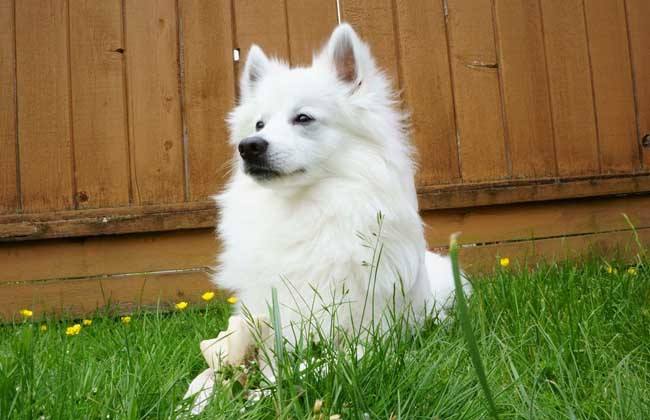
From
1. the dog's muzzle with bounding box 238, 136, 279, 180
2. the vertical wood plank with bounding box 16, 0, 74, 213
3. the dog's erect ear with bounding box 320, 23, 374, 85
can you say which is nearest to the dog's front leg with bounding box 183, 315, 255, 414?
the dog's muzzle with bounding box 238, 136, 279, 180

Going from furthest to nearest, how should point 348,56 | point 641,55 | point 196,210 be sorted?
point 641,55 → point 196,210 → point 348,56

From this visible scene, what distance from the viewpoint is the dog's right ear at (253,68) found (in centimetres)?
255

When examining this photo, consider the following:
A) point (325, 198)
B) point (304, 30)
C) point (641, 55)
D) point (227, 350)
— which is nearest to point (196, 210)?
point (325, 198)

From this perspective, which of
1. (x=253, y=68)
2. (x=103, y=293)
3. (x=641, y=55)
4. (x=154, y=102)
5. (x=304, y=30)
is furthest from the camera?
(x=641, y=55)

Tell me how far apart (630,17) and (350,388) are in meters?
3.44

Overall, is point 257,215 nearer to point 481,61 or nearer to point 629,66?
point 481,61

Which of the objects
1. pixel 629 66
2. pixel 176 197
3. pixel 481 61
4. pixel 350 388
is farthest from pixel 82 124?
pixel 629 66

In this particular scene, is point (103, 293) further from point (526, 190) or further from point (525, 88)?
point (525, 88)

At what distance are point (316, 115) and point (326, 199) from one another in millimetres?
352

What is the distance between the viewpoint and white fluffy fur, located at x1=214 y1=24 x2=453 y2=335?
1896 mm

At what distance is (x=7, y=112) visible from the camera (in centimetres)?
303

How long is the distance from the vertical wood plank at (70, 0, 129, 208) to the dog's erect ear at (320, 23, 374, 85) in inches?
54.6

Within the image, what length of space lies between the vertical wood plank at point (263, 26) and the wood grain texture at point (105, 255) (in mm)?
1124

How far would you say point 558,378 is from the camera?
50.9 inches
